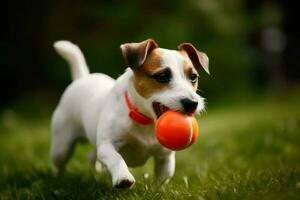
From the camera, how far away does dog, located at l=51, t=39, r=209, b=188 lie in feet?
13.5

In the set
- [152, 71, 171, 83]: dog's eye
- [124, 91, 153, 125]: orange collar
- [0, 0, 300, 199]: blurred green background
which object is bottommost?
[0, 0, 300, 199]: blurred green background

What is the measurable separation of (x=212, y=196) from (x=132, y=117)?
979 mm

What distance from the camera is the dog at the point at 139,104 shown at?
412cm

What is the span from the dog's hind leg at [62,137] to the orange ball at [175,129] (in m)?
1.54

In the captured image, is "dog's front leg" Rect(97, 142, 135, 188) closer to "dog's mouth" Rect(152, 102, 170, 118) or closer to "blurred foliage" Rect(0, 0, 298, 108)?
"dog's mouth" Rect(152, 102, 170, 118)

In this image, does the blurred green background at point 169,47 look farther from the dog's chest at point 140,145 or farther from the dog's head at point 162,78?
the dog's head at point 162,78

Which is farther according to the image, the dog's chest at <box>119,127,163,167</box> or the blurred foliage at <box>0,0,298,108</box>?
the blurred foliage at <box>0,0,298,108</box>

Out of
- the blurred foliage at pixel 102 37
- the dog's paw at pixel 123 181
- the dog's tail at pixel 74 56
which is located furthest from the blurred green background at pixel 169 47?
→ the dog's paw at pixel 123 181

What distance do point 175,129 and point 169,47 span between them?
8421mm

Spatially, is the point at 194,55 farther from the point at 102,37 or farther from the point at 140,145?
the point at 102,37

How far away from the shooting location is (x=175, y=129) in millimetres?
4016

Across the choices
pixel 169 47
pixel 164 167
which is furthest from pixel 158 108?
pixel 169 47

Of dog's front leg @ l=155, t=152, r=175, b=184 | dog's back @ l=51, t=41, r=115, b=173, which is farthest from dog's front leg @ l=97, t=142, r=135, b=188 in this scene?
dog's back @ l=51, t=41, r=115, b=173

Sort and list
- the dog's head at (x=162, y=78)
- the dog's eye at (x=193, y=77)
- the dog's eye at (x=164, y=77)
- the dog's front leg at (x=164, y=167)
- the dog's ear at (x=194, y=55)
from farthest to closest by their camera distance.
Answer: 1. the dog's front leg at (x=164, y=167)
2. the dog's ear at (x=194, y=55)
3. the dog's eye at (x=193, y=77)
4. the dog's eye at (x=164, y=77)
5. the dog's head at (x=162, y=78)
